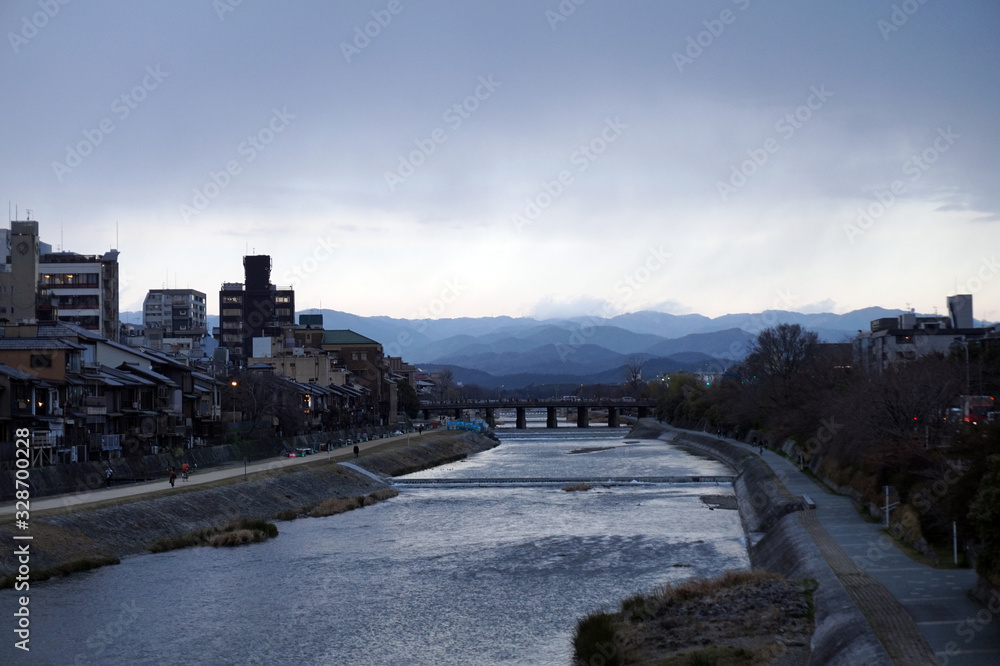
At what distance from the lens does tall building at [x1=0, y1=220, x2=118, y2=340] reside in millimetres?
79938

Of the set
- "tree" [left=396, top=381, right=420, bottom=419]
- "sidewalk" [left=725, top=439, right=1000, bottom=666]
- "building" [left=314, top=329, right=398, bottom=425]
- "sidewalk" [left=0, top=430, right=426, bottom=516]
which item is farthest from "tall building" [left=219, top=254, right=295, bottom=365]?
"sidewalk" [left=725, top=439, right=1000, bottom=666]

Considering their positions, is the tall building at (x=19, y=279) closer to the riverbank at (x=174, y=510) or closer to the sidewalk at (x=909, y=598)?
the riverbank at (x=174, y=510)

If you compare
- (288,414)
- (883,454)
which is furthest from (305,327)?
(883,454)

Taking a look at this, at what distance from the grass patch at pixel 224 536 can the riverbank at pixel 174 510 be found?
56 centimetres

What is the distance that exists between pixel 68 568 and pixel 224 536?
8.46 meters

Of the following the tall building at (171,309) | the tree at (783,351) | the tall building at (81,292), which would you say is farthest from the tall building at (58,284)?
the tree at (783,351)

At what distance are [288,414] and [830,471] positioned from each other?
48.9m

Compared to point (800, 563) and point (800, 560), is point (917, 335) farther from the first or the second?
point (800, 563)

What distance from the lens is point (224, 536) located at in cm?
3881

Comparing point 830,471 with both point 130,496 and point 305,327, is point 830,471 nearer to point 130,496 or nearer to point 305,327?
point 130,496

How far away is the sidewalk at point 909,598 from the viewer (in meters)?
16.5

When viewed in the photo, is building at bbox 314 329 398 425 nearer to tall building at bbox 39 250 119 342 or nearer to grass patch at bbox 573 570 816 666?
tall building at bbox 39 250 119 342

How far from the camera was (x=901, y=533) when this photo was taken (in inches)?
1144

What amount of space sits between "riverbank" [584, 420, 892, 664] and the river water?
1.24 m
